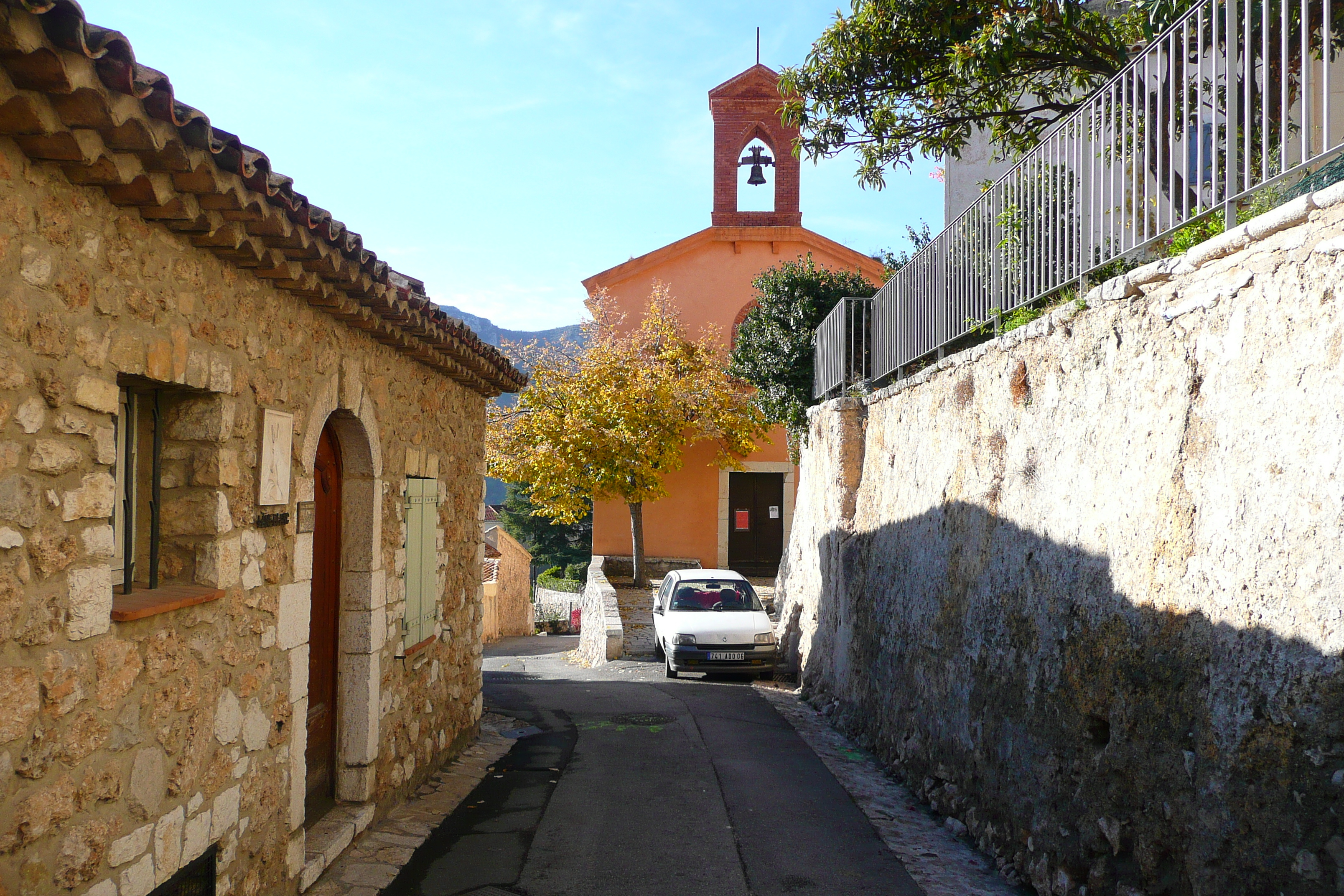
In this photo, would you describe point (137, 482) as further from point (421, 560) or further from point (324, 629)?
point (421, 560)

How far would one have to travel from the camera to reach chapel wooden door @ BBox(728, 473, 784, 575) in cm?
2266

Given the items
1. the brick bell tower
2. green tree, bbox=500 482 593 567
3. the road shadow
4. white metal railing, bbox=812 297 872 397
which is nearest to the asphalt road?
white metal railing, bbox=812 297 872 397

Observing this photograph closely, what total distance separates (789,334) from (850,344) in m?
4.57

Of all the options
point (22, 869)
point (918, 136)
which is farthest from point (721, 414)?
point (22, 869)

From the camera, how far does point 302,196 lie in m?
3.78

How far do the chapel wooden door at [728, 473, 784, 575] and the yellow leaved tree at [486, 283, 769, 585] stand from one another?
117 cm

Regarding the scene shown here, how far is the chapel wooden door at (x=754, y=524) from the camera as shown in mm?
22656

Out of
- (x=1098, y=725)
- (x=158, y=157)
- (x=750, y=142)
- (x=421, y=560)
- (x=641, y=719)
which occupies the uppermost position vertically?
(x=750, y=142)

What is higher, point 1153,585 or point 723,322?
point 723,322

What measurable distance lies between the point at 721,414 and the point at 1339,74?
15126 millimetres

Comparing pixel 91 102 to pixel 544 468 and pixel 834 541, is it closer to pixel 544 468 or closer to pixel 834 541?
pixel 834 541

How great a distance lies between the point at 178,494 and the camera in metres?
3.79

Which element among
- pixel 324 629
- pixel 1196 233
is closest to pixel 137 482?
pixel 324 629

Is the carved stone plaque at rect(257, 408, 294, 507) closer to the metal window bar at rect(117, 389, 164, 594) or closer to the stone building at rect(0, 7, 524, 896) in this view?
the stone building at rect(0, 7, 524, 896)
